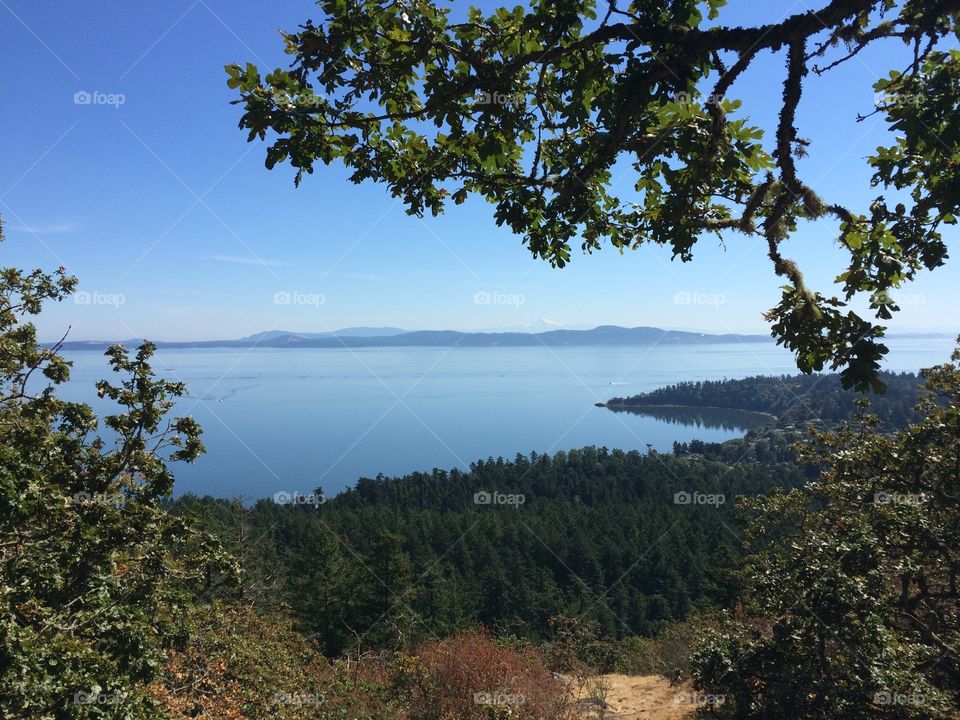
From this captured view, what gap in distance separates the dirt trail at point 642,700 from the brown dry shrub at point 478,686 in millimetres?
590

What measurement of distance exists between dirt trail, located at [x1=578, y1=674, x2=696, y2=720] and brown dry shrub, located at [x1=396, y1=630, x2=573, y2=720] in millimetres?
590

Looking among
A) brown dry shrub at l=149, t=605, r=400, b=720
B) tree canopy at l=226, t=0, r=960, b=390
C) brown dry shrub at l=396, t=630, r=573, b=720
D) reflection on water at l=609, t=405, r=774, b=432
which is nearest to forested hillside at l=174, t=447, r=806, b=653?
brown dry shrub at l=396, t=630, r=573, b=720

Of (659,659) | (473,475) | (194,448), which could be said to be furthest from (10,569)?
(473,475)

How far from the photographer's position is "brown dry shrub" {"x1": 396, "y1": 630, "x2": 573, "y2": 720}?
32.1 ft

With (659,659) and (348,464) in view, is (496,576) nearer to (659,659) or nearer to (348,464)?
(659,659)

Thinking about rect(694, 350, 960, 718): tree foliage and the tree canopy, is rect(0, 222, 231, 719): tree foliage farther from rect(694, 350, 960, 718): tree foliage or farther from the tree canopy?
rect(694, 350, 960, 718): tree foliage

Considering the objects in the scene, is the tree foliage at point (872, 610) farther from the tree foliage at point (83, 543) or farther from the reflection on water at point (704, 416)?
the reflection on water at point (704, 416)

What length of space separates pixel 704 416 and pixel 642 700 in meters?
170

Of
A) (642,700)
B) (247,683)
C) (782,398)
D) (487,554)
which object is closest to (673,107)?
(247,683)

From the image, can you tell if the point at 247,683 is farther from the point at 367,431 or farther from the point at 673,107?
the point at 367,431

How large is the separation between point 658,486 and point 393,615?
192ft

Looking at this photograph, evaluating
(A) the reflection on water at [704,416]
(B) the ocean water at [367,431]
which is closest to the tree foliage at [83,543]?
(B) the ocean water at [367,431]

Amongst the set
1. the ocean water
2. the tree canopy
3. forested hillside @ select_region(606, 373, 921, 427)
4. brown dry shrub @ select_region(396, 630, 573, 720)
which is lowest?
the ocean water

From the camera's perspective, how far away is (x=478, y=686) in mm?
10867
